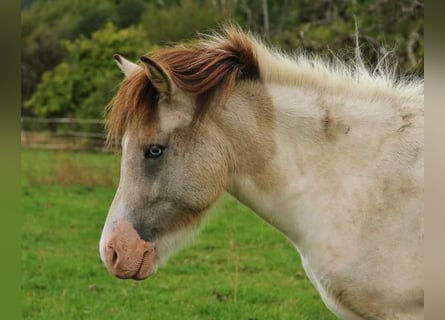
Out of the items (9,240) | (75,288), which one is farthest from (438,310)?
(75,288)

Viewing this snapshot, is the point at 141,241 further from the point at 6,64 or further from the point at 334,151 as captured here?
the point at 6,64

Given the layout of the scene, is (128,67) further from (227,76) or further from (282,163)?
(282,163)

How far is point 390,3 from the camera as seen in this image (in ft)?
43.7

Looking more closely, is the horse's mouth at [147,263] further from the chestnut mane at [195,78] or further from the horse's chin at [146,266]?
the chestnut mane at [195,78]

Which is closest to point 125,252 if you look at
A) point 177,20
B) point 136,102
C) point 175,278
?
point 136,102

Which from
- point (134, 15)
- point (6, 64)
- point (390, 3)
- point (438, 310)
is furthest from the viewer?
point (134, 15)

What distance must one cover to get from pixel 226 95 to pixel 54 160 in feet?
54.3

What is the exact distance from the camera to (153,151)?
8.89 ft

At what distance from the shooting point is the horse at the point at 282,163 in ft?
8.36

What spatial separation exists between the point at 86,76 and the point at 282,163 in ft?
75.6

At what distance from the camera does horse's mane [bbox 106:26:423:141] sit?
274 centimetres

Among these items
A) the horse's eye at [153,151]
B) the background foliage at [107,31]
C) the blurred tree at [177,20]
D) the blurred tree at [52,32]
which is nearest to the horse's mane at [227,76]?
the horse's eye at [153,151]

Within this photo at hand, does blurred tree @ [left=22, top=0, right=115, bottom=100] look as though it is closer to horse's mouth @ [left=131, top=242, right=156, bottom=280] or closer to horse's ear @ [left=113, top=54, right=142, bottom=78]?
horse's ear @ [left=113, top=54, right=142, bottom=78]

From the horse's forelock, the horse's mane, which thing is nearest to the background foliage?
the horse's mane
